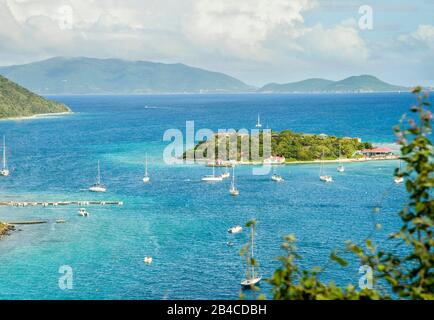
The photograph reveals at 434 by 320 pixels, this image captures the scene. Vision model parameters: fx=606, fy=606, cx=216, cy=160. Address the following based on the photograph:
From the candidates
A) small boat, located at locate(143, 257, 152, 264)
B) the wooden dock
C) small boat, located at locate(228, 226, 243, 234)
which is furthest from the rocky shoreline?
small boat, located at locate(228, 226, 243, 234)

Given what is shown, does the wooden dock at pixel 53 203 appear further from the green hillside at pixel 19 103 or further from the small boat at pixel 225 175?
the green hillside at pixel 19 103

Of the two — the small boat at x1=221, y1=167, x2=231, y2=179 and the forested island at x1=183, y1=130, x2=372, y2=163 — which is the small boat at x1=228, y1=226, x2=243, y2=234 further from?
the forested island at x1=183, y1=130, x2=372, y2=163

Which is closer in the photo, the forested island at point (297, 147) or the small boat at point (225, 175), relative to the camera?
the small boat at point (225, 175)

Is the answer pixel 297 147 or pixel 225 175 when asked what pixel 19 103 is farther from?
pixel 225 175

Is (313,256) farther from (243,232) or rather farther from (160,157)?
(160,157)

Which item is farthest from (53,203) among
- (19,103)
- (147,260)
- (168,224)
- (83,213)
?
(19,103)

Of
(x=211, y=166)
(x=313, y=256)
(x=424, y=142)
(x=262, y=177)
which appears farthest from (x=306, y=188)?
(x=424, y=142)

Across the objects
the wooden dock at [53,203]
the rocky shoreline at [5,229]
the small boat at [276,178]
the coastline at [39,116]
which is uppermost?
the coastline at [39,116]

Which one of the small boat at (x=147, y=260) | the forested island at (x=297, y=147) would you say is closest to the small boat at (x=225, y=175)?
the forested island at (x=297, y=147)
